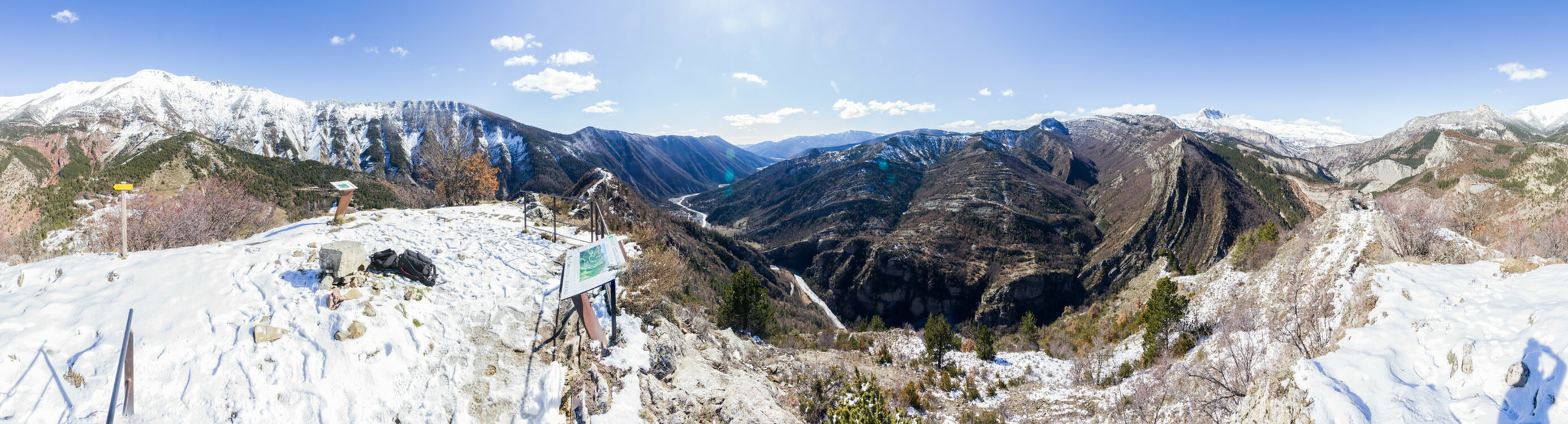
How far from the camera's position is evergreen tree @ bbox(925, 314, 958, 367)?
88.7 feet

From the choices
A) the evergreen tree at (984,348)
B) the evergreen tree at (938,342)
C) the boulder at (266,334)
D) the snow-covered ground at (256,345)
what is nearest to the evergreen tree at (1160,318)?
the evergreen tree at (984,348)

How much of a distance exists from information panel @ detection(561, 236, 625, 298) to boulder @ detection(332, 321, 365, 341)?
3.76 metres

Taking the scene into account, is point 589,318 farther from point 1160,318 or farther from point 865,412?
point 1160,318

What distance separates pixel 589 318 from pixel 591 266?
1809mm

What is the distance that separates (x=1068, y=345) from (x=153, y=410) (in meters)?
44.9

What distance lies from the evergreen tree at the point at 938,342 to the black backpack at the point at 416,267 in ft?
76.6

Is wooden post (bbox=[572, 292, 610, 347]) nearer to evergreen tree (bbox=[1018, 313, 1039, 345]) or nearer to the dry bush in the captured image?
the dry bush

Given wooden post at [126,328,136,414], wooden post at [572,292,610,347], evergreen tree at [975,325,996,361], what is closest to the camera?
wooden post at [126,328,136,414]

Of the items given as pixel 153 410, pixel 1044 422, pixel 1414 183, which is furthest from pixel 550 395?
pixel 1414 183

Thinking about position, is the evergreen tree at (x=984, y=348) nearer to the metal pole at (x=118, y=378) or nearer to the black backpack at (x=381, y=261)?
the black backpack at (x=381, y=261)

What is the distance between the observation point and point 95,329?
24.1 ft

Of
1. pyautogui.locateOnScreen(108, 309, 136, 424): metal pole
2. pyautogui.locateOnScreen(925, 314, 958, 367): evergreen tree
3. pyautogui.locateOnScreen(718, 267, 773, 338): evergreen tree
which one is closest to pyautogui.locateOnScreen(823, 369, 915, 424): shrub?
pyautogui.locateOnScreen(108, 309, 136, 424): metal pole

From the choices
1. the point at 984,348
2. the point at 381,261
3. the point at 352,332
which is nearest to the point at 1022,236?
the point at 984,348

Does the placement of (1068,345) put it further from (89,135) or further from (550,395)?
(89,135)
